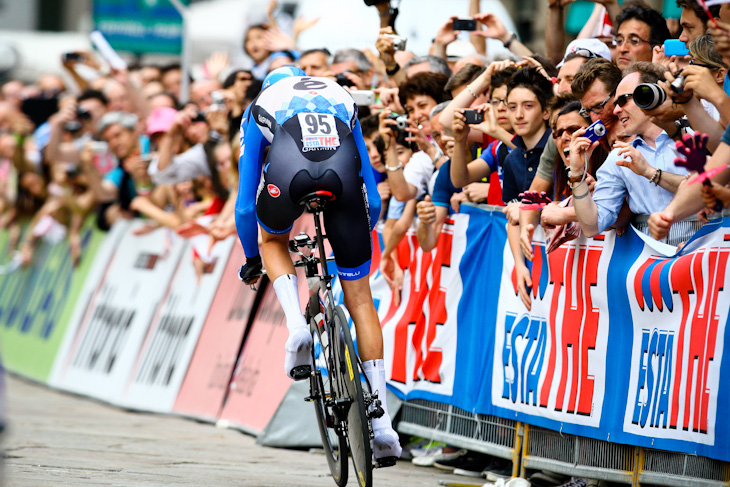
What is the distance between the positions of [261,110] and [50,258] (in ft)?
32.1

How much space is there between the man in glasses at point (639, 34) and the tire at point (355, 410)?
2.85 metres

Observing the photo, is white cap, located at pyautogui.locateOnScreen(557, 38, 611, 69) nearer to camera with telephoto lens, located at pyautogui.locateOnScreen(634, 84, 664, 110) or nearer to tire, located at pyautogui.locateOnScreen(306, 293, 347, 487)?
camera with telephoto lens, located at pyautogui.locateOnScreen(634, 84, 664, 110)

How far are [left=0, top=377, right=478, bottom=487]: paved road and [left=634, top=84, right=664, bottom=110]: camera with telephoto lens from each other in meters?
2.80

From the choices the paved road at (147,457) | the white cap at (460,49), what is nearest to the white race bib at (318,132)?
the paved road at (147,457)

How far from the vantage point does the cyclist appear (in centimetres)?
638

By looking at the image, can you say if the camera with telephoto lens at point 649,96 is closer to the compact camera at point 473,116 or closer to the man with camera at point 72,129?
the compact camera at point 473,116

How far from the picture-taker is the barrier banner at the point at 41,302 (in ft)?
47.6

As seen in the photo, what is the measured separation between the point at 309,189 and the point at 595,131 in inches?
63.4

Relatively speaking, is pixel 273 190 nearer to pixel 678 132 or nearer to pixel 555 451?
pixel 678 132

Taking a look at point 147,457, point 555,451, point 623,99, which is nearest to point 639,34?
point 623,99

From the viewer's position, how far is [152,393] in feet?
38.9

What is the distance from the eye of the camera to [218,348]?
11.2m

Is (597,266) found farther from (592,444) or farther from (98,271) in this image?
(98,271)

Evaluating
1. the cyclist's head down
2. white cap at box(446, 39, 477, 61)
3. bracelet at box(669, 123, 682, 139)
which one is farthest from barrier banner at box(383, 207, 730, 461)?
white cap at box(446, 39, 477, 61)
